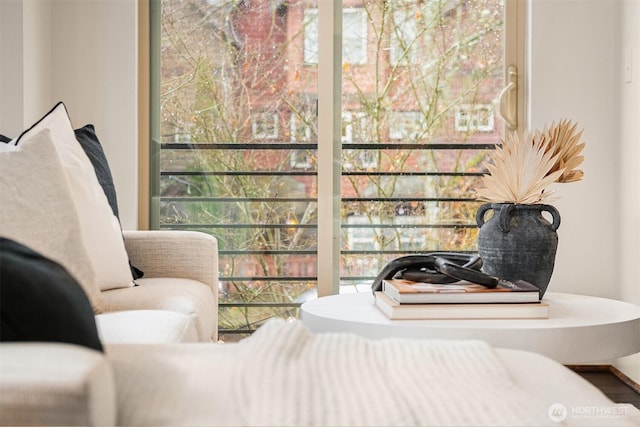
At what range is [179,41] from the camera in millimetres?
3617

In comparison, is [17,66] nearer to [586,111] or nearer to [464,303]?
[464,303]

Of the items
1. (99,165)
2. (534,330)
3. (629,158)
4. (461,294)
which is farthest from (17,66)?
(629,158)

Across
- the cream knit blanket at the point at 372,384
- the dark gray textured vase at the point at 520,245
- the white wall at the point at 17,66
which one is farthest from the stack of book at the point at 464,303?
the white wall at the point at 17,66

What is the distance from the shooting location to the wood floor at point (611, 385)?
9.59 ft

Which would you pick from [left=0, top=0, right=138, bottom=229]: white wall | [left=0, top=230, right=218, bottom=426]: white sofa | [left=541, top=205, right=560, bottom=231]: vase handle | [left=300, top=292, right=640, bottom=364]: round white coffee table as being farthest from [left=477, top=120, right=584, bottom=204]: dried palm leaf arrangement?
[left=0, top=0, right=138, bottom=229]: white wall

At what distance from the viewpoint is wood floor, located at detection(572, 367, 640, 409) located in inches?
115

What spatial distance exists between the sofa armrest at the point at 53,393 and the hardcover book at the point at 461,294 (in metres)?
1.06

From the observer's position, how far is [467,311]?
1.63 m

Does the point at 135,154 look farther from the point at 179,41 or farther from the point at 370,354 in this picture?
the point at 370,354

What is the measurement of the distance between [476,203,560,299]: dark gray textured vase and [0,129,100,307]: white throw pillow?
1067mm

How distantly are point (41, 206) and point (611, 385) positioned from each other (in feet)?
8.33

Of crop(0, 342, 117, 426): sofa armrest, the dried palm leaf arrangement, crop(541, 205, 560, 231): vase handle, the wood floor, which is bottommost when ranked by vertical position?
the wood floor

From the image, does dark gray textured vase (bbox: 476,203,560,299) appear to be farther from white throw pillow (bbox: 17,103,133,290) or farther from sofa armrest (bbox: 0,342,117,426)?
sofa armrest (bbox: 0,342,117,426)

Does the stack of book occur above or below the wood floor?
above
